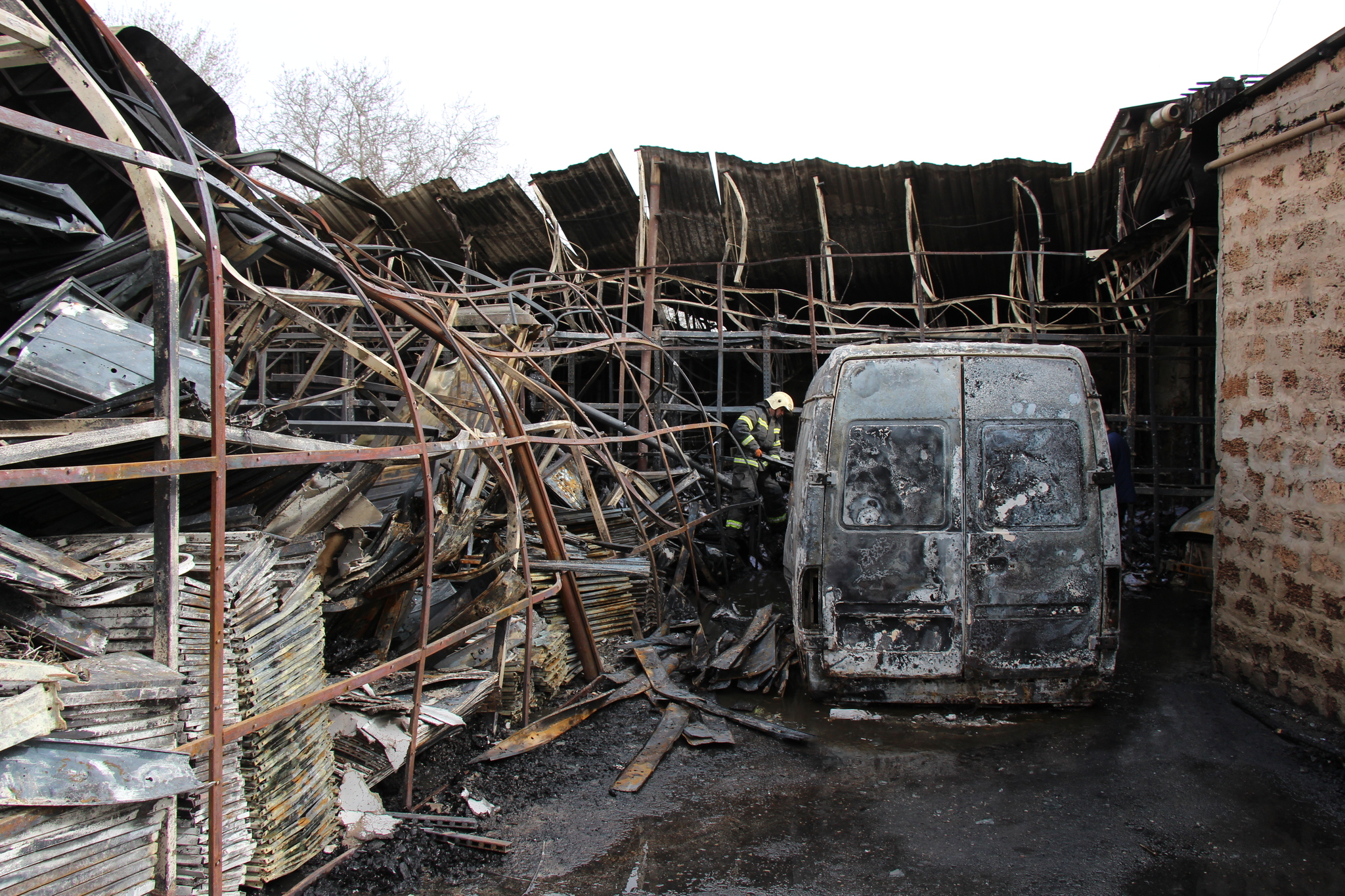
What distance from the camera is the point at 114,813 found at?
7.84 ft

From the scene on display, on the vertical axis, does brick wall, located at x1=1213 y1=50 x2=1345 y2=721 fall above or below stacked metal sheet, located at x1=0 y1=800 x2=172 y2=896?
above

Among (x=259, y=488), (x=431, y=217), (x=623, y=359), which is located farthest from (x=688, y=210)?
(x=259, y=488)

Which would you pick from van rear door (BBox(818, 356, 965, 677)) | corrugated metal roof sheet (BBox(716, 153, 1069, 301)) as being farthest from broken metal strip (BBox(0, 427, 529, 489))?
corrugated metal roof sheet (BBox(716, 153, 1069, 301))

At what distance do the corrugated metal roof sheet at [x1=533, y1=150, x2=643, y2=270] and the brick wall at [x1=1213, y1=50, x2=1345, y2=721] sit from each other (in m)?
8.05

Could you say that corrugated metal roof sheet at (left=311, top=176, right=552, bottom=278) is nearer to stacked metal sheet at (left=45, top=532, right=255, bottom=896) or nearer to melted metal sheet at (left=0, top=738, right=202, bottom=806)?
stacked metal sheet at (left=45, top=532, right=255, bottom=896)

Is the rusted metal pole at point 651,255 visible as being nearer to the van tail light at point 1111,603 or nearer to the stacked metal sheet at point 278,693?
the van tail light at point 1111,603

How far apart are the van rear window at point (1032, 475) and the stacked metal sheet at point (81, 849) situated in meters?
4.15

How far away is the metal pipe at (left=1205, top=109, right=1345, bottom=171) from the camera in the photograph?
4.64 meters

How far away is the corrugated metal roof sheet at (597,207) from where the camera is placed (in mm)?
11625

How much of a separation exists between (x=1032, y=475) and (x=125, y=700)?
4390 millimetres

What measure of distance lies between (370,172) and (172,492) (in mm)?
27626

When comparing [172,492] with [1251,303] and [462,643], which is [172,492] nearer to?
[462,643]

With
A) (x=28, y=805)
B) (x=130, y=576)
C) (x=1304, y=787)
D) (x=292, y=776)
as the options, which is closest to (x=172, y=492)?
(x=130, y=576)

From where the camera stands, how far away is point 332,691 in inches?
127
